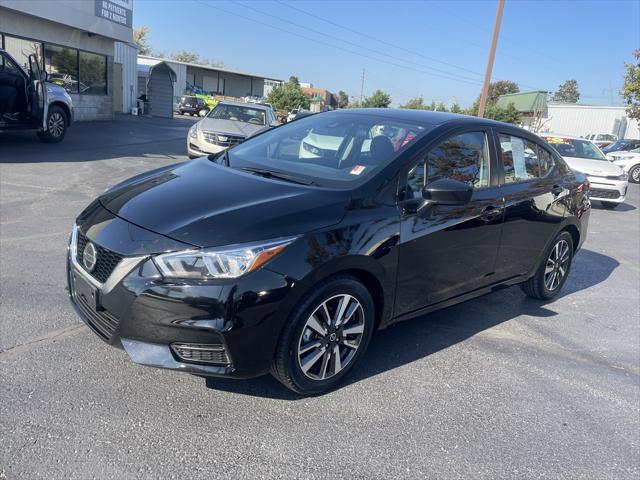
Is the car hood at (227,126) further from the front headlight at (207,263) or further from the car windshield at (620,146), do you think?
the car windshield at (620,146)

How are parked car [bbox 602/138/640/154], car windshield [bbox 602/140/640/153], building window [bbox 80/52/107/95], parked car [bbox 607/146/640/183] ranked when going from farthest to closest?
car windshield [bbox 602/140/640/153] < parked car [bbox 602/138/640/154] < building window [bbox 80/52/107/95] < parked car [bbox 607/146/640/183]

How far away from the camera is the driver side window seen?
341cm

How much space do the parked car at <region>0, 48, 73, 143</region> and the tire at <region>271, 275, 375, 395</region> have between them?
1057 centimetres

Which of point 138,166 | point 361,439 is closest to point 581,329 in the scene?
point 361,439

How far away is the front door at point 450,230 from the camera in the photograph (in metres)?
3.33

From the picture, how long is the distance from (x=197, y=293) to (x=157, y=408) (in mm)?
760

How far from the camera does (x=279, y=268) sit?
263 cm

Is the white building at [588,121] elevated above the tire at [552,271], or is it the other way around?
the white building at [588,121]

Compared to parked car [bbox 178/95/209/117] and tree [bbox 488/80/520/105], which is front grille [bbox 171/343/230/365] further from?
tree [bbox 488/80/520/105]

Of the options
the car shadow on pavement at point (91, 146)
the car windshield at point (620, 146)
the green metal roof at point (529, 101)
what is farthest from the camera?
the green metal roof at point (529, 101)

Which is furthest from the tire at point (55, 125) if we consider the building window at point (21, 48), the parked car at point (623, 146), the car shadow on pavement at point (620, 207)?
the parked car at point (623, 146)

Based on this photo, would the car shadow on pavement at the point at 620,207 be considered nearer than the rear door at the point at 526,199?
No

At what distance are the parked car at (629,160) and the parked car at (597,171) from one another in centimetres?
717

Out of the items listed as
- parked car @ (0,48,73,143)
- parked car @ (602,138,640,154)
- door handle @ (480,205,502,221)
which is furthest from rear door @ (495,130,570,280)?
parked car @ (602,138,640,154)
